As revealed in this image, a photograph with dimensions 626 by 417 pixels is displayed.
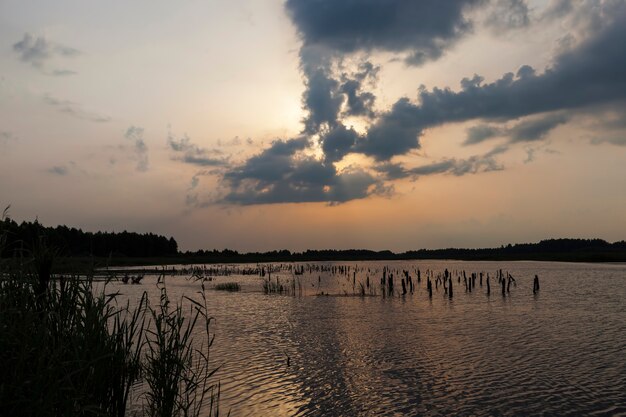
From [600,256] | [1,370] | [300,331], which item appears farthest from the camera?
[600,256]

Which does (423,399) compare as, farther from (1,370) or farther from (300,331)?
(300,331)

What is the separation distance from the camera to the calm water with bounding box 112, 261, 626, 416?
14219 millimetres

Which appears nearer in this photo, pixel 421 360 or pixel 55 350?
pixel 55 350

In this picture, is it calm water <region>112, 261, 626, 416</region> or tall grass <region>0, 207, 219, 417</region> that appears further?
calm water <region>112, 261, 626, 416</region>

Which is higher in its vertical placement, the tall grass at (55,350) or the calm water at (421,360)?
the tall grass at (55,350)

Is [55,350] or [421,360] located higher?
[55,350]

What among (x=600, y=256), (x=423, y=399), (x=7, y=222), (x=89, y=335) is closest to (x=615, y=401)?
(x=423, y=399)

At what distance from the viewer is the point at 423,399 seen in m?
14.7

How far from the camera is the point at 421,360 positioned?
19.9m

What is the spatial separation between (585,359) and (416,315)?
1554 cm

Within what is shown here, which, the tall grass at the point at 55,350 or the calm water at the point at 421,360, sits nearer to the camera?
the tall grass at the point at 55,350

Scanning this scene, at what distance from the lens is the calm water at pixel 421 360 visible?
14219mm

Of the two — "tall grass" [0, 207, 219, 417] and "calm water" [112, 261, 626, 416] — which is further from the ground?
"tall grass" [0, 207, 219, 417]

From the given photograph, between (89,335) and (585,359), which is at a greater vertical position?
(89,335)
